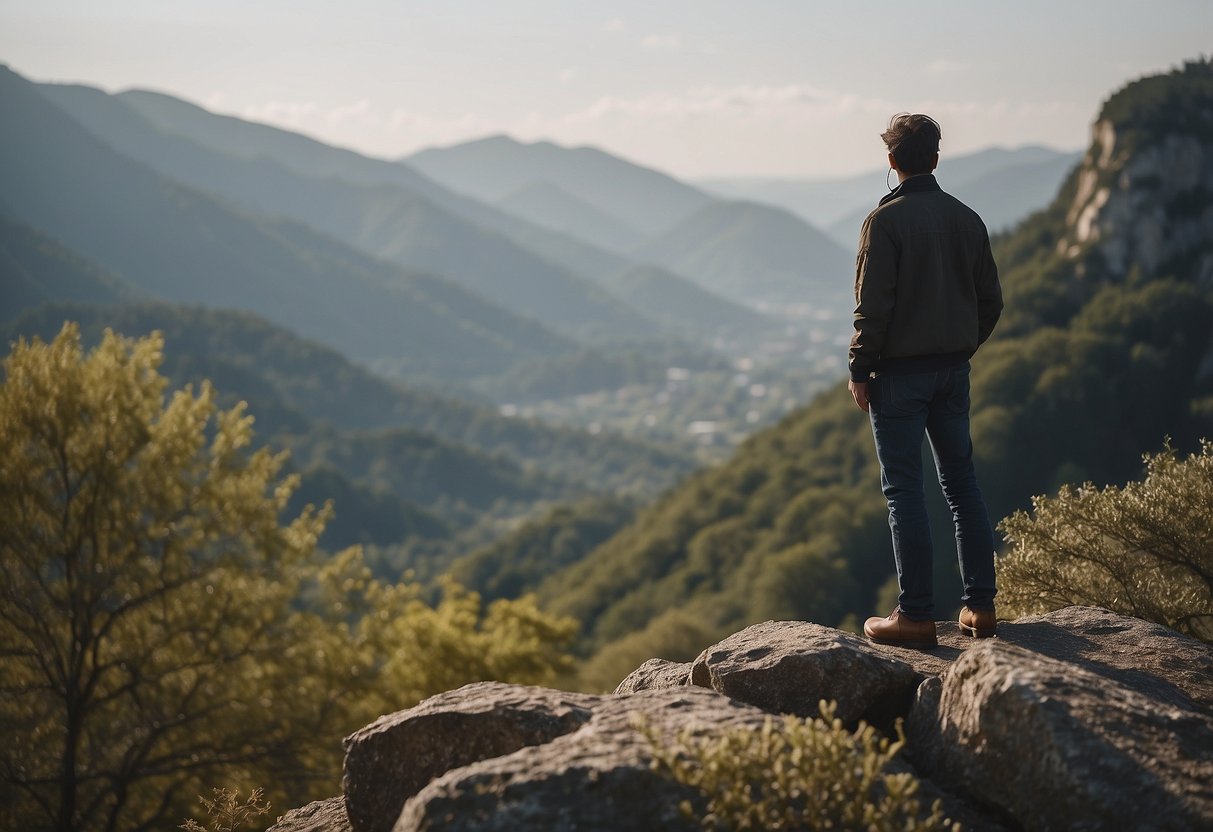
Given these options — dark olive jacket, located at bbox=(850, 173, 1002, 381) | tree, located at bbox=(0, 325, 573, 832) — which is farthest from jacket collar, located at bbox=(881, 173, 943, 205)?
tree, located at bbox=(0, 325, 573, 832)

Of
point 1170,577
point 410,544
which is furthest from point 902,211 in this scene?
point 410,544

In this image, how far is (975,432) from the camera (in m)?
75.9

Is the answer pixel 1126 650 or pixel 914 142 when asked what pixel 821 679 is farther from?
pixel 914 142

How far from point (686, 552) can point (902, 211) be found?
8787 centimetres

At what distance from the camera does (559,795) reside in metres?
4.15

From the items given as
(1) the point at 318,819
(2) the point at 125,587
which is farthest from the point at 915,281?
(2) the point at 125,587

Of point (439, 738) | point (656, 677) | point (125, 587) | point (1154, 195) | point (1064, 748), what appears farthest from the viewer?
point (1154, 195)

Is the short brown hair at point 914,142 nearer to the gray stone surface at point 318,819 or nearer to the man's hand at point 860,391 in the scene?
the man's hand at point 860,391

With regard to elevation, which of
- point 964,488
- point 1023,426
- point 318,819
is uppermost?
point 964,488

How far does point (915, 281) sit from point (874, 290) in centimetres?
29

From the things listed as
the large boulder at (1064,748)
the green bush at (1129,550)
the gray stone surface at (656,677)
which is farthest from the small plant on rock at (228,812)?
the green bush at (1129,550)

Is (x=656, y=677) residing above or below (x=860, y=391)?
below

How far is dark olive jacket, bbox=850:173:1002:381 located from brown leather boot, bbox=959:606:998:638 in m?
1.71

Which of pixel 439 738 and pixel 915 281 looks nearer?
pixel 439 738
